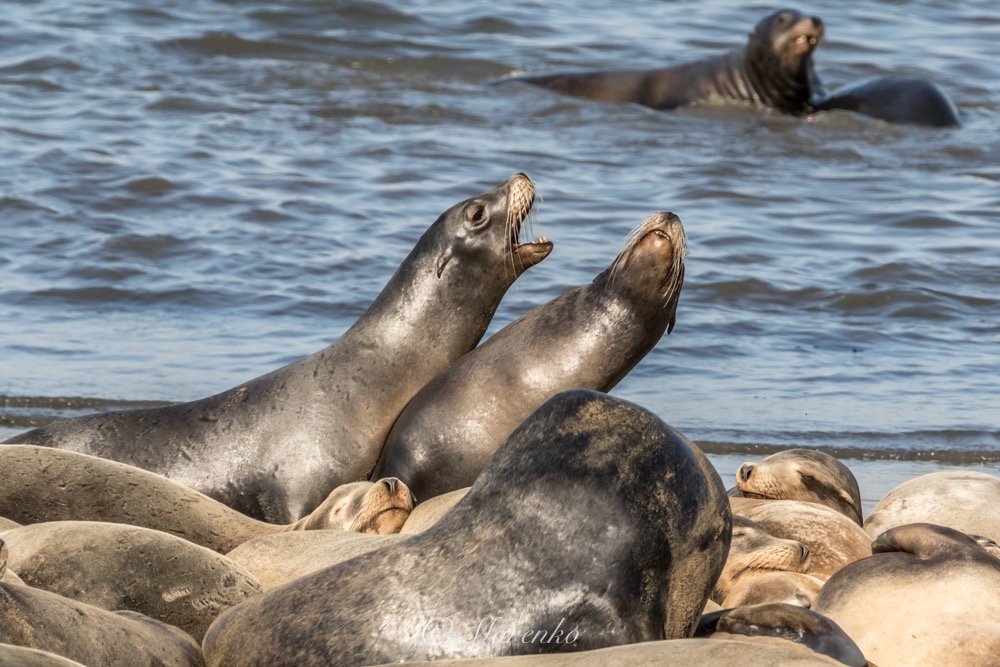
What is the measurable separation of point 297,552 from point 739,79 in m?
13.1

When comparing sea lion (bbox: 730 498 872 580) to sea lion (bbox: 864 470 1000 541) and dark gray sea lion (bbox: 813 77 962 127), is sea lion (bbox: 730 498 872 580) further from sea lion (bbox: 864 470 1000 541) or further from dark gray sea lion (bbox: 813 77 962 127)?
dark gray sea lion (bbox: 813 77 962 127)

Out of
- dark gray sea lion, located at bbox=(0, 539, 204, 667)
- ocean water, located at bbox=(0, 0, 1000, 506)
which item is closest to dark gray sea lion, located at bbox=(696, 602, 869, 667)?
dark gray sea lion, located at bbox=(0, 539, 204, 667)

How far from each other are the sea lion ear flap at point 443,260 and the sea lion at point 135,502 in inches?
58.3

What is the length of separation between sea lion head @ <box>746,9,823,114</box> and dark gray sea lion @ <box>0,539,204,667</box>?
13.7 metres

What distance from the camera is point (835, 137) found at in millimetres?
15023

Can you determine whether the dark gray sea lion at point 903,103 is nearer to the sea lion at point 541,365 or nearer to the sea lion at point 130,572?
the sea lion at point 541,365

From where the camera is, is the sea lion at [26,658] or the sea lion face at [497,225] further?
the sea lion face at [497,225]

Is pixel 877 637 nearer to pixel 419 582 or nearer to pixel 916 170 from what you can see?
pixel 419 582

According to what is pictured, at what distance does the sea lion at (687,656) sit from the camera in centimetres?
267

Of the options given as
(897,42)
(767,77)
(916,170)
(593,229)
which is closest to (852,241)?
(593,229)

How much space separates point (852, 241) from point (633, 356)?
5.30 meters

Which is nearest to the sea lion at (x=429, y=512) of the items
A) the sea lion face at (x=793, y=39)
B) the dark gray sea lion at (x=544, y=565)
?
the dark gray sea lion at (x=544, y=565)

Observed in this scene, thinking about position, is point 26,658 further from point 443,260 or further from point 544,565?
point 443,260

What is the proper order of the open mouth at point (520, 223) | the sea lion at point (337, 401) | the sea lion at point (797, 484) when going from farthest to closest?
the open mouth at point (520, 223)
the sea lion at point (337, 401)
the sea lion at point (797, 484)
